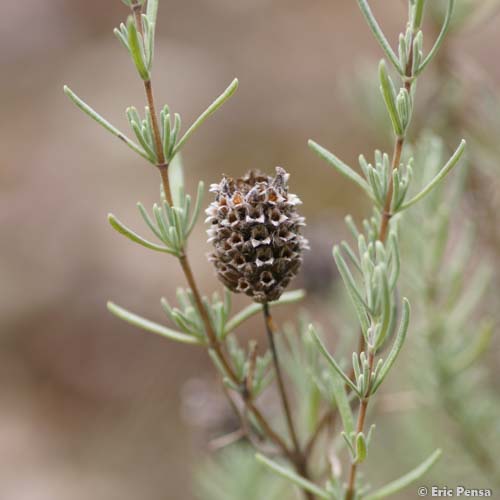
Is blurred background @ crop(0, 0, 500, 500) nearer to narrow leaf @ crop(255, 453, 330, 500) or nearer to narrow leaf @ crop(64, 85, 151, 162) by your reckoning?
narrow leaf @ crop(255, 453, 330, 500)

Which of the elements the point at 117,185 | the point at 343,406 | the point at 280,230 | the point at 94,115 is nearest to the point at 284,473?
the point at 343,406

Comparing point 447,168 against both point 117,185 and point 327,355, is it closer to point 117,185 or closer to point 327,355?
point 327,355

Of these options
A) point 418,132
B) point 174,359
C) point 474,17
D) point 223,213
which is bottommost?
point 174,359

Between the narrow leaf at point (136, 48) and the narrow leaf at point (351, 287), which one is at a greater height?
the narrow leaf at point (136, 48)

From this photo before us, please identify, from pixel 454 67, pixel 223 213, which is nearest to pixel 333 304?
pixel 454 67

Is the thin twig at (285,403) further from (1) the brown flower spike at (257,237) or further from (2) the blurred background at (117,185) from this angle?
(2) the blurred background at (117,185)

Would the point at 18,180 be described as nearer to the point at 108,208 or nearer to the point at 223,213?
the point at 108,208

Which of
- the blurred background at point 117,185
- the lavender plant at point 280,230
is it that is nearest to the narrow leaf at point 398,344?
the lavender plant at point 280,230
